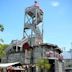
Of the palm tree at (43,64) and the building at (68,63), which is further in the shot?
the building at (68,63)

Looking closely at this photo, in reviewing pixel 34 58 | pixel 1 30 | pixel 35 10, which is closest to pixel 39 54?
pixel 34 58

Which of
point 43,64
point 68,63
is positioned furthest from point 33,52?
point 68,63

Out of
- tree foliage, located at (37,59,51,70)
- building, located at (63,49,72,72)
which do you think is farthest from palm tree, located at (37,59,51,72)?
building, located at (63,49,72,72)

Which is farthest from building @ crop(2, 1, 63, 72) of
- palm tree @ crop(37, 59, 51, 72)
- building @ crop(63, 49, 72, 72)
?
building @ crop(63, 49, 72, 72)

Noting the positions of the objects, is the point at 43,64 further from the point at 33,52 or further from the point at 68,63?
the point at 68,63

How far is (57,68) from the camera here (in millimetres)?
51969

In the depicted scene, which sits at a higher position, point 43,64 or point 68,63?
point 43,64

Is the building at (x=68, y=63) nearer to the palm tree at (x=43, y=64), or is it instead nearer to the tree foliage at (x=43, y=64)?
the palm tree at (x=43, y=64)

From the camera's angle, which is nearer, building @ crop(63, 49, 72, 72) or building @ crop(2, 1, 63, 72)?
building @ crop(2, 1, 63, 72)

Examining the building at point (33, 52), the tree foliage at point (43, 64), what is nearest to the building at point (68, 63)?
the building at point (33, 52)

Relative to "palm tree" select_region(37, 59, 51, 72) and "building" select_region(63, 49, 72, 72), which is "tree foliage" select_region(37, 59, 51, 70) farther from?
"building" select_region(63, 49, 72, 72)

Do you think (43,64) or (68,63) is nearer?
(43,64)

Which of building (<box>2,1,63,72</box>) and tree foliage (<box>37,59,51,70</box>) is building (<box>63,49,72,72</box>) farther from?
tree foliage (<box>37,59,51,70</box>)

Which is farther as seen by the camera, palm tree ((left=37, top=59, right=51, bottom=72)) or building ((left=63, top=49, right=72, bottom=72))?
building ((left=63, top=49, right=72, bottom=72))
